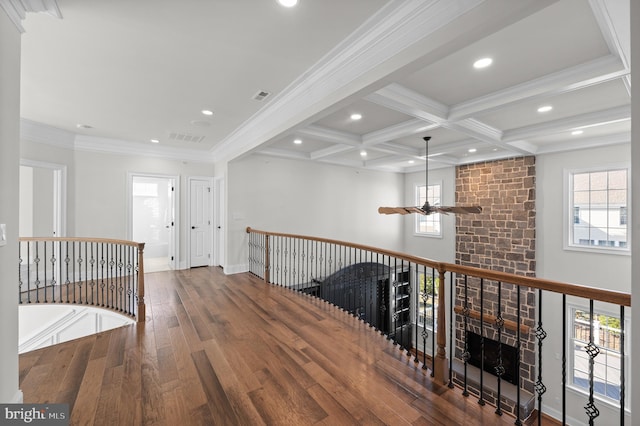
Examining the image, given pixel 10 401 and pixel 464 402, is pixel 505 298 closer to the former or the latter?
pixel 464 402

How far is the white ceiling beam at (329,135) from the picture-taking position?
4465mm

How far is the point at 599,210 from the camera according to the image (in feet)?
16.7

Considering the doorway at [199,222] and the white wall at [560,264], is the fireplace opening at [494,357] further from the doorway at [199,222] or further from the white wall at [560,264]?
the doorway at [199,222]

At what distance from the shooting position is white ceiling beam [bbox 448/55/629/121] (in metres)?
2.45

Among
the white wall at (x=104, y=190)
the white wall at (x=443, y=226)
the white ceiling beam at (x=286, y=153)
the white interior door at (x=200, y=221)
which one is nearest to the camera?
the white wall at (x=104, y=190)

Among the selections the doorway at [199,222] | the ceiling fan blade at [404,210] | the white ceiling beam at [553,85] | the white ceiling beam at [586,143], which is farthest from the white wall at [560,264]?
the doorway at [199,222]

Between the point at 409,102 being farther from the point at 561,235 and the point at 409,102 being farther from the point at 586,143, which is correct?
the point at 561,235

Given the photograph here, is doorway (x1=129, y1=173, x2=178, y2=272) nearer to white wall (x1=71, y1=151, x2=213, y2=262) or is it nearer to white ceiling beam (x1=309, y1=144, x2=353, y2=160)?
white wall (x1=71, y1=151, x2=213, y2=262)

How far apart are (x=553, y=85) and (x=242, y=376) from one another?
4058 millimetres

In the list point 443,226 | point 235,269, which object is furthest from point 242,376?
point 443,226

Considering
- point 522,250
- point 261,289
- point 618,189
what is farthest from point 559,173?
point 261,289

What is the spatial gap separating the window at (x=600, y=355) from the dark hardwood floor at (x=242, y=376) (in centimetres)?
435

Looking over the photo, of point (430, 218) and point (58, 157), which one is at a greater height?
point (58, 157)

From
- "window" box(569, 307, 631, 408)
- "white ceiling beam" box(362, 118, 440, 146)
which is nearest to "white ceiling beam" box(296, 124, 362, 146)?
"white ceiling beam" box(362, 118, 440, 146)
